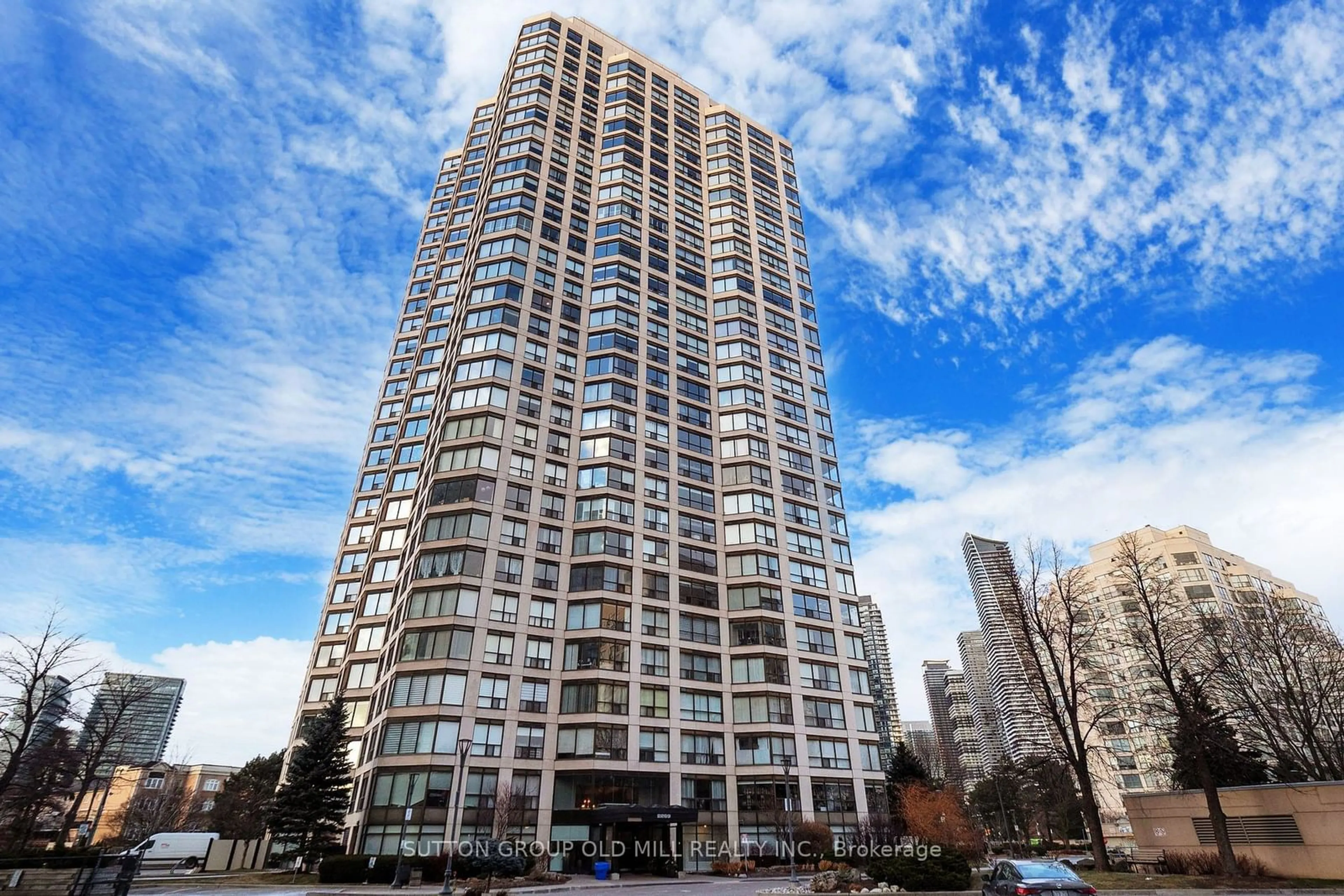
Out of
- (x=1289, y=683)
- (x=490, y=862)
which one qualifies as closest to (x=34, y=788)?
(x=490, y=862)

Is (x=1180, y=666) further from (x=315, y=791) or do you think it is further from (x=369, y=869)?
(x=315, y=791)

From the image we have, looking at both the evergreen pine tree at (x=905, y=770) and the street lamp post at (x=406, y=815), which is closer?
the street lamp post at (x=406, y=815)

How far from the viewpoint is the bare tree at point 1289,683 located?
38.7 meters

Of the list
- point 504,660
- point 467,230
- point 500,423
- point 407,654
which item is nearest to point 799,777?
point 504,660

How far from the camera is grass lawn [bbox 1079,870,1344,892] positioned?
2311 centimetres

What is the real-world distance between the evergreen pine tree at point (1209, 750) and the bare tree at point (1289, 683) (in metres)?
1.27

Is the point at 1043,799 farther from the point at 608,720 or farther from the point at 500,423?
the point at 500,423

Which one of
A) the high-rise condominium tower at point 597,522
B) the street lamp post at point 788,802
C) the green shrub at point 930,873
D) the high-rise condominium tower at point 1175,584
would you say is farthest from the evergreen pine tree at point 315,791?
the high-rise condominium tower at point 1175,584

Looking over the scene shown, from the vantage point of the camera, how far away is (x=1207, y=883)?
24.5m

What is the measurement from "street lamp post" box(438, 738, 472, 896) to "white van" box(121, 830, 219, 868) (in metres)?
30.8

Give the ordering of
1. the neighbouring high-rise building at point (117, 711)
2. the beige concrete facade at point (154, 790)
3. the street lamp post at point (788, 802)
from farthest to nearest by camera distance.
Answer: the beige concrete facade at point (154, 790) < the neighbouring high-rise building at point (117, 711) < the street lamp post at point (788, 802)

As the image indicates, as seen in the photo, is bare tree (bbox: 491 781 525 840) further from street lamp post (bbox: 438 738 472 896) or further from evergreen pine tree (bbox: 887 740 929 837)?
evergreen pine tree (bbox: 887 740 929 837)

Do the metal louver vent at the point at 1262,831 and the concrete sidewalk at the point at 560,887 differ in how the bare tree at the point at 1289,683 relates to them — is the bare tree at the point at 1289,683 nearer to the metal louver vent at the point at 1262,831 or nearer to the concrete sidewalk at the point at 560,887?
the metal louver vent at the point at 1262,831

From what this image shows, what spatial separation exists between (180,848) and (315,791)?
28.4 m
